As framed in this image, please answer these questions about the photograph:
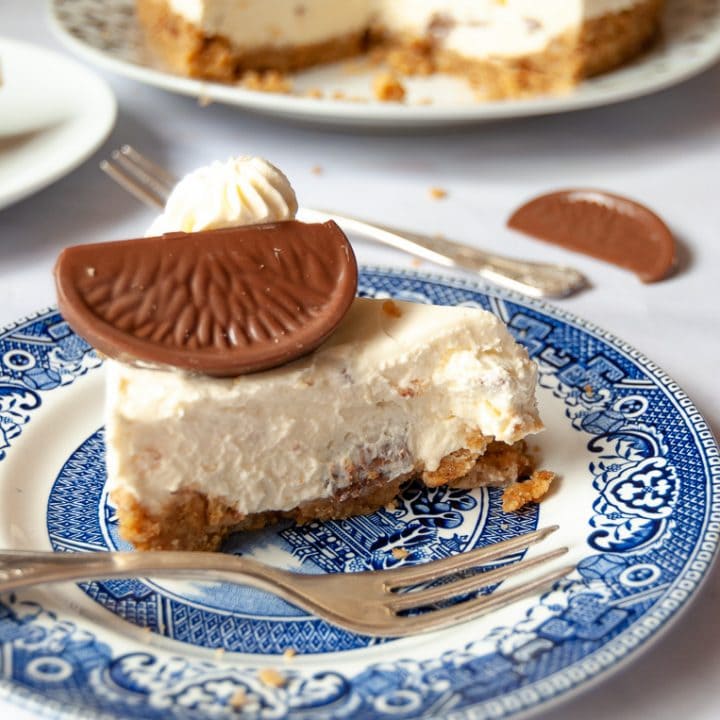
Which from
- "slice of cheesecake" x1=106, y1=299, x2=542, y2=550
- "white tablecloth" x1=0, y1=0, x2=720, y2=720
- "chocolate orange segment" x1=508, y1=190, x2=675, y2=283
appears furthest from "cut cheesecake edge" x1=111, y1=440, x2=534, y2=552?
"chocolate orange segment" x1=508, y1=190, x2=675, y2=283

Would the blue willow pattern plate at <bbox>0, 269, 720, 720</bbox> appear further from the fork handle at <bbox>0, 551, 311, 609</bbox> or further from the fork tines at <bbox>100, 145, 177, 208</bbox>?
the fork tines at <bbox>100, 145, 177, 208</bbox>

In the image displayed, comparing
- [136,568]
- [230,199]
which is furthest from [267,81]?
[136,568]

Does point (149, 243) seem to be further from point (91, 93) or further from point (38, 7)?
point (38, 7)

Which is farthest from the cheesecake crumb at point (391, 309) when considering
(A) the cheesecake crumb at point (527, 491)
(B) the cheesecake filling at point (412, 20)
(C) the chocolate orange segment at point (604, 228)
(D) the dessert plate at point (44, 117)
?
(B) the cheesecake filling at point (412, 20)

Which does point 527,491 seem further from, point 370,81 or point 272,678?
point 370,81

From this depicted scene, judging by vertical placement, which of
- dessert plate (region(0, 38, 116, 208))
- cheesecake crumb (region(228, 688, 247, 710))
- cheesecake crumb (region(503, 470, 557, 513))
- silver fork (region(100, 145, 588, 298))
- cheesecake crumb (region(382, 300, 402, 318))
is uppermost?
cheesecake crumb (region(382, 300, 402, 318))
